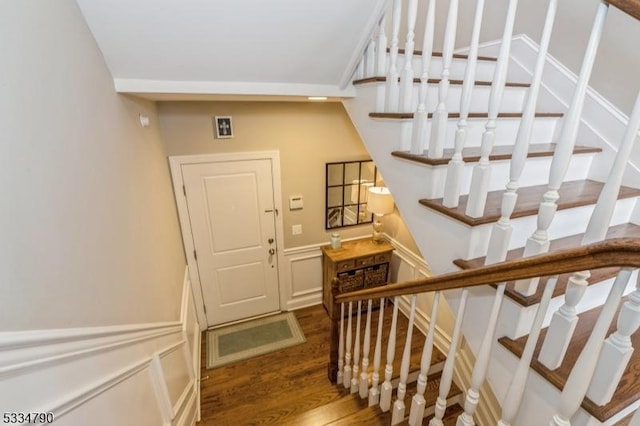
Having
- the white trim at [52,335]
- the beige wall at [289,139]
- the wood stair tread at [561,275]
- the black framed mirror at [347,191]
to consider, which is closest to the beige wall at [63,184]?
the white trim at [52,335]

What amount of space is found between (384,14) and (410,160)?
2.51 feet

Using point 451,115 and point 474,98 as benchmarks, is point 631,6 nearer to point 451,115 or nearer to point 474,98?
point 451,115

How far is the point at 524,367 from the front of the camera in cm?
81

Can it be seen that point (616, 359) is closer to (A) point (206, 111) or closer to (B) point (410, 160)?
(B) point (410, 160)

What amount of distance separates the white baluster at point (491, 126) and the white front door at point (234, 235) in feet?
7.31

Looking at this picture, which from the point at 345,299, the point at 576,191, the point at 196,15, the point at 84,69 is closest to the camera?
the point at 84,69

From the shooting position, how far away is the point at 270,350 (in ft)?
9.62

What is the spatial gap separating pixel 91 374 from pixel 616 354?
136 centimetres

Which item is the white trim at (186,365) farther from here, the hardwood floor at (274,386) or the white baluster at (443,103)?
Answer: the white baluster at (443,103)

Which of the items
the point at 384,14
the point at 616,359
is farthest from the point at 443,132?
the point at 616,359

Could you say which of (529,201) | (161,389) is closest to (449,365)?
(529,201)

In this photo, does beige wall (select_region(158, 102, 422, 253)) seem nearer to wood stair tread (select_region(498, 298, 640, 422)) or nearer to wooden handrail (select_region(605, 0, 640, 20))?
wood stair tread (select_region(498, 298, 640, 422))

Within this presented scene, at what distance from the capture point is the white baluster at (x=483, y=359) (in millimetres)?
896

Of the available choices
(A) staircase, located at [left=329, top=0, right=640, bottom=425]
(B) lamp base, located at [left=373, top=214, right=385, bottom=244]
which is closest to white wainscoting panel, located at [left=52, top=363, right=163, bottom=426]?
(A) staircase, located at [left=329, top=0, right=640, bottom=425]
